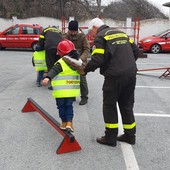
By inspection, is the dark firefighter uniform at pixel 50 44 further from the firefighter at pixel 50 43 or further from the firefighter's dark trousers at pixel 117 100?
the firefighter's dark trousers at pixel 117 100

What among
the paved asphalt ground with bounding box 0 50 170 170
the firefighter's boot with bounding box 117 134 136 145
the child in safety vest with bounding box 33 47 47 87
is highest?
the child in safety vest with bounding box 33 47 47 87

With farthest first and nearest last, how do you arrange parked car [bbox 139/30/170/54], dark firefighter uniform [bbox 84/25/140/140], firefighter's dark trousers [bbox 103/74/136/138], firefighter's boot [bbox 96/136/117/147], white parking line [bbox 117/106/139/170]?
parked car [bbox 139/30/170/54] → firefighter's boot [bbox 96/136/117/147] → firefighter's dark trousers [bbox 103/74/136/138] → dark firefighter uniform [bbox 84/25/140/140] → white parking line [bbox 117/106/139/170]

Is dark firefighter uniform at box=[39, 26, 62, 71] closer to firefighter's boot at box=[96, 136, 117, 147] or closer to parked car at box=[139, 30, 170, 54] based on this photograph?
firefighter's boot at box=[96, 136, 117, 147]

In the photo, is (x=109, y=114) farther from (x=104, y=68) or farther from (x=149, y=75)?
(x=149, y=75)

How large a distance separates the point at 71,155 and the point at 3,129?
4.83ft

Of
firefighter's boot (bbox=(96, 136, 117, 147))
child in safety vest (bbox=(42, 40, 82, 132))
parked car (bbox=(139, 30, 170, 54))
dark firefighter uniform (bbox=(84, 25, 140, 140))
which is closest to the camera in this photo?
dark firefighter uniform (bbox=(84, 25, 140, 140))

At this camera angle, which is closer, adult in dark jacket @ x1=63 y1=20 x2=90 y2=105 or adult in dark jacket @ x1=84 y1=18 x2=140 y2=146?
adult in dark jacket @ x1=84 y1=18 x2=140 y2=146

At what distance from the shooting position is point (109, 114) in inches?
157

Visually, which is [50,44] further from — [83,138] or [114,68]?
[114,68]

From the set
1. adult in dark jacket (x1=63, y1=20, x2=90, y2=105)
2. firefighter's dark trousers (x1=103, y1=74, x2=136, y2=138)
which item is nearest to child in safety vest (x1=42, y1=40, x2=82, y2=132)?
firefighter's dark trousers (x1=103, y1=74, x2=136, y2=138)

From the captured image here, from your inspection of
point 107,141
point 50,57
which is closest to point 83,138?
point 107,141

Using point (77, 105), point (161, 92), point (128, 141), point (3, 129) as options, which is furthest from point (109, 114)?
point (161, 92)

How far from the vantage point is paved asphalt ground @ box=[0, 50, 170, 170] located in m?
3.64

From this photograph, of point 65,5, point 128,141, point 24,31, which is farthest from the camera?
point 65,5
